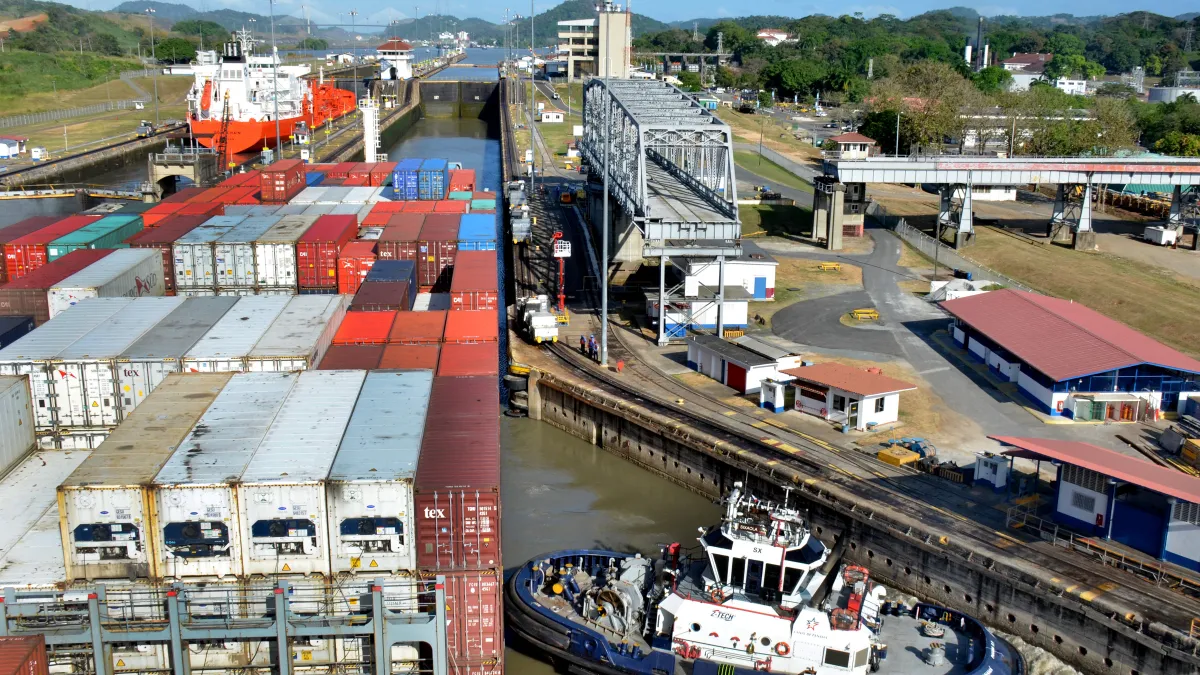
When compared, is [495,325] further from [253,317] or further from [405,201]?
[405,201]

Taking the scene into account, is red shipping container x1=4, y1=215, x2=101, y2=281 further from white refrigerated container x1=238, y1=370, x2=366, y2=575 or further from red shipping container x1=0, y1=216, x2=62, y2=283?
white refrigerated container x1=238, y1=370, x2=366, y2=575

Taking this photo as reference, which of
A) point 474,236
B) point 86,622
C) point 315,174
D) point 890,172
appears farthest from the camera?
point 315,174

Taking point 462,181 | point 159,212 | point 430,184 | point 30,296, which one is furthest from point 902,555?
point 462,181

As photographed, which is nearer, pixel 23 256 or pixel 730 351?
pixel 730 351

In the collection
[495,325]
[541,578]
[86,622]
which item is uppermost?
[495,325]

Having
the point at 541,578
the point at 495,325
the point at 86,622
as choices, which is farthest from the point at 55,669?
the point at 495,325

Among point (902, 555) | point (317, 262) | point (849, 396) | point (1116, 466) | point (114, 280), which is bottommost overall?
point (902, 555)

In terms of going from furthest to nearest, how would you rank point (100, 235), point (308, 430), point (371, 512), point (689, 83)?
point (689, 83)
point (100, 235)
point (308, 430)
point (371, 512)

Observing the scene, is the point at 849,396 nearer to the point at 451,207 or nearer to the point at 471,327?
the point at 471,327
